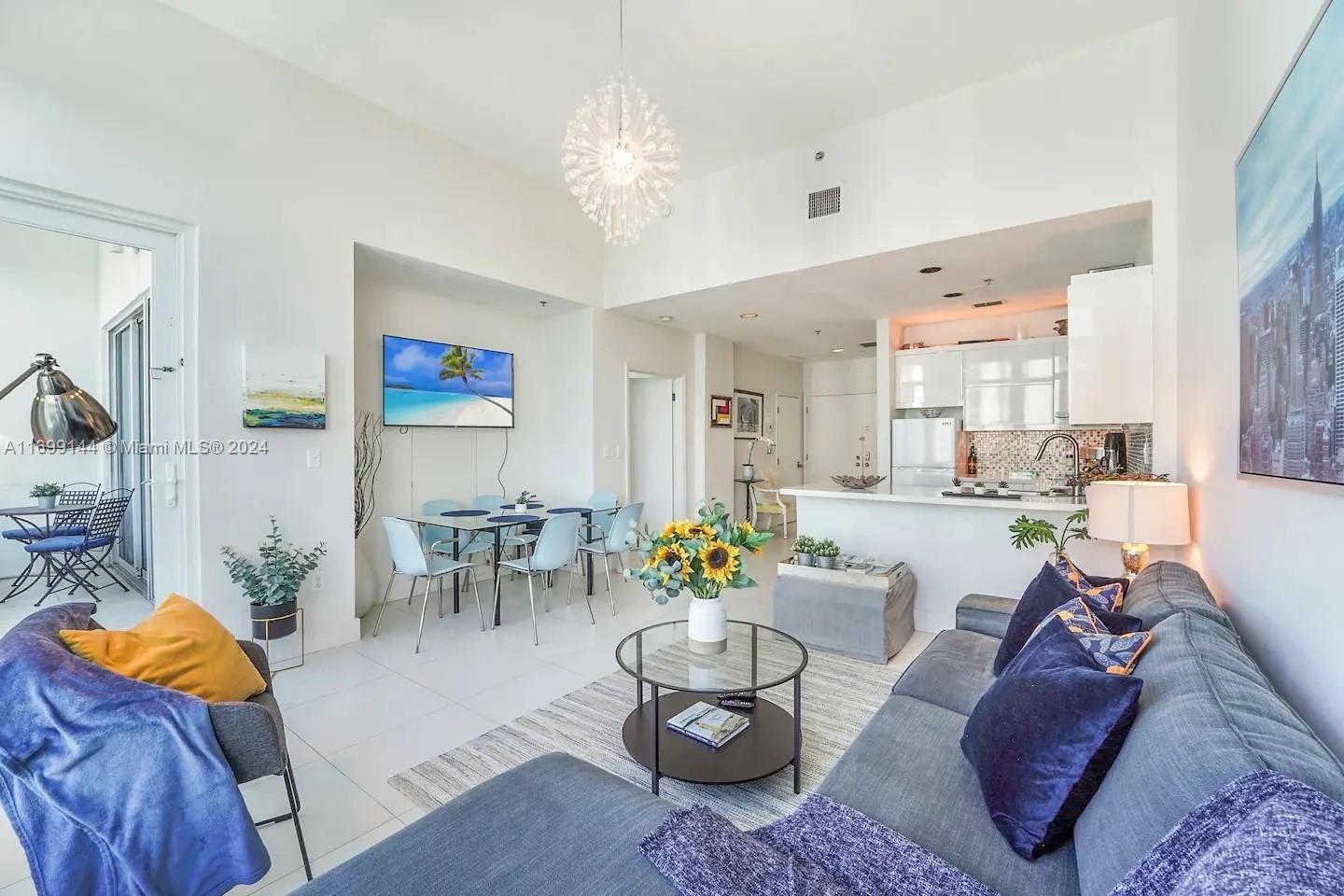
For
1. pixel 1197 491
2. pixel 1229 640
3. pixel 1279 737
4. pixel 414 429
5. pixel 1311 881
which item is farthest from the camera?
pixel 414 429

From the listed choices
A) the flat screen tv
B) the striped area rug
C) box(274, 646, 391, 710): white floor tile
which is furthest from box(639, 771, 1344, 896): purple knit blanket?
the flat screen tv

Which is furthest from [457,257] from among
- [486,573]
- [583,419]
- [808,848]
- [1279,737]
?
[1279,737]

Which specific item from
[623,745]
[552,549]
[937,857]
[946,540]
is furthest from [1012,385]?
[937,857]

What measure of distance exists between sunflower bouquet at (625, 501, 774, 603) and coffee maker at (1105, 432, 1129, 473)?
11.0ft

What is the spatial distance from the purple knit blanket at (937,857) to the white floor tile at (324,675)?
101 inches

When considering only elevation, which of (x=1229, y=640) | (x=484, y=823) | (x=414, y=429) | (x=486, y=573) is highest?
(x=414, y=429)

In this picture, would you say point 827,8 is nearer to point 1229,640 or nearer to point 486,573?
point 1229,640

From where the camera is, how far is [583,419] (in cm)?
566

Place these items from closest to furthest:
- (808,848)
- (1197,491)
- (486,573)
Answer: (808,848), (1197,491), (486,573)

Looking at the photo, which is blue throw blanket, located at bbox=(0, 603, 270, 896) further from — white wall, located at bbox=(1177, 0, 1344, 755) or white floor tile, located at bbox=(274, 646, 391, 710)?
white wall, located at bbox=(1177, 0, 1344, 755)

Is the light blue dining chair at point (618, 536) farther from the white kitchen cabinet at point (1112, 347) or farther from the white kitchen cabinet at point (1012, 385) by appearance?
the white kitchen cabinet at point (1012, 385)

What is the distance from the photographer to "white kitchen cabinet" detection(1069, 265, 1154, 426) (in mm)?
3133

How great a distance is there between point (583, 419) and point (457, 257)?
1.84 metres

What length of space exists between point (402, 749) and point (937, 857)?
7.02ft
